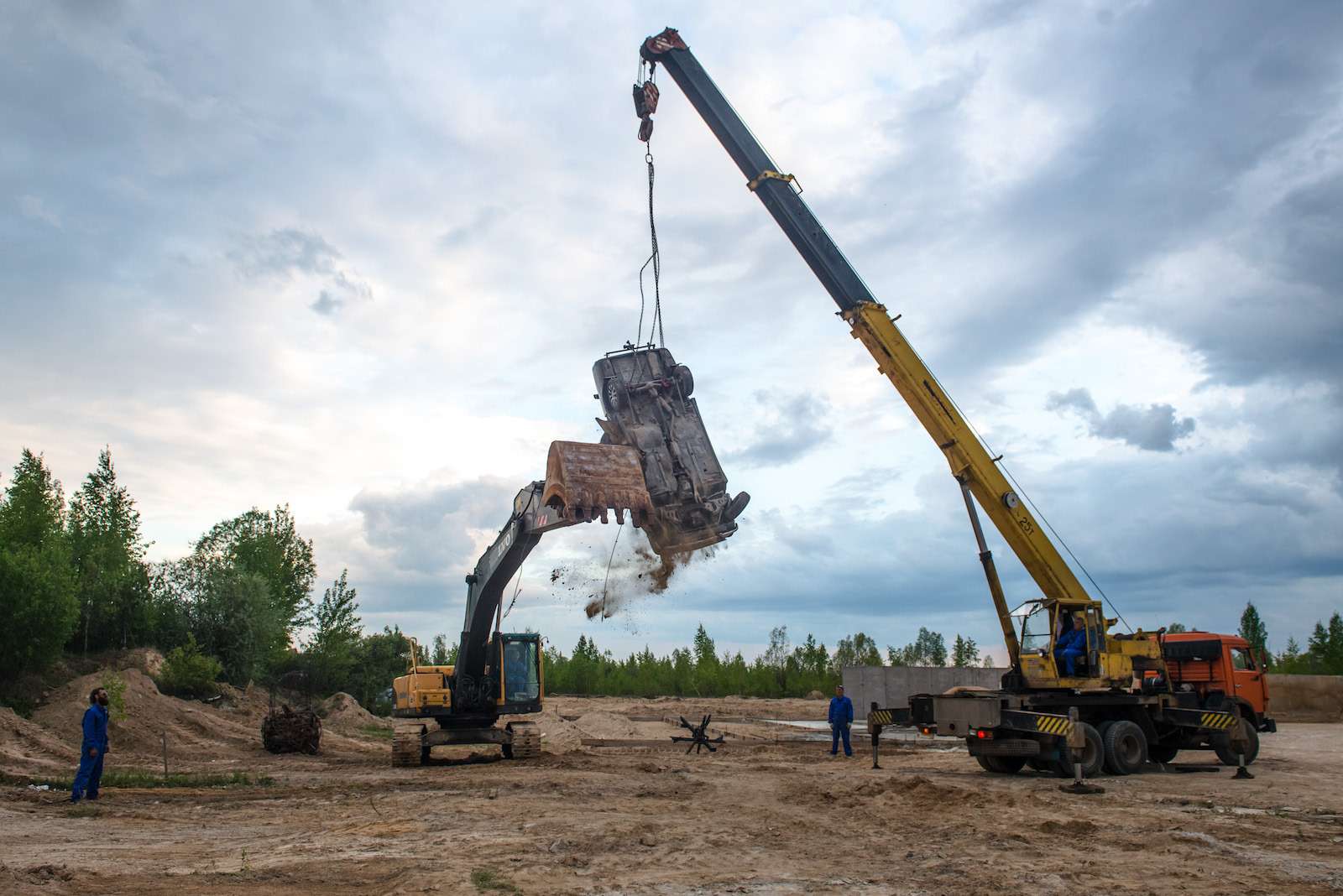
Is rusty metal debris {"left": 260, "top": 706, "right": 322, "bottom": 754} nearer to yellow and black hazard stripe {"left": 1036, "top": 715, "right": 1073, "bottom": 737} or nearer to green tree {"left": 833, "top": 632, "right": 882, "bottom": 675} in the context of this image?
yellow and black hazard stripe {"left": 1036, "top": 715, "right": 1073, "bottom": 737}

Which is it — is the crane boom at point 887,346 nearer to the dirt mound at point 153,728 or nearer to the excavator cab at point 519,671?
the excavator cab at point 519,671

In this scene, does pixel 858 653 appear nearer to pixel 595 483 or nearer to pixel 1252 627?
pixel 1252 627

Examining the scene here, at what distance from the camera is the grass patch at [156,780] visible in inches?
601

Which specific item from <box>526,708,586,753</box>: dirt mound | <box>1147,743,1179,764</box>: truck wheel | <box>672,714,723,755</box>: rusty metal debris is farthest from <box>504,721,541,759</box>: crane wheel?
<box>1147,743,1179,764</box>: truck wheel

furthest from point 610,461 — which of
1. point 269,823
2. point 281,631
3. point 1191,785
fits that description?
point 281,631

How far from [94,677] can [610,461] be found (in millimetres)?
20002

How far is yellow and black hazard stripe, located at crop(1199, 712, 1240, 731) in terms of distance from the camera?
17.2m

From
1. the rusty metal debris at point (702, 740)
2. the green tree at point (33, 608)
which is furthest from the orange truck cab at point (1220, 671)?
the green tree at point (33, 608)

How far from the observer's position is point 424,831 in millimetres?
10250

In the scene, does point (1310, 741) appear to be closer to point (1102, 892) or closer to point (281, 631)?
point (1102, 892)

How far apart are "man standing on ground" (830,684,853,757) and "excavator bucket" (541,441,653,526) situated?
9.00 metres

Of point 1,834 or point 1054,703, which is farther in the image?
point 1054,703

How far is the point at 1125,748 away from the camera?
53.9ft

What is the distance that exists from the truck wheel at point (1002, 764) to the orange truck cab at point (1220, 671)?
4.39 meters
